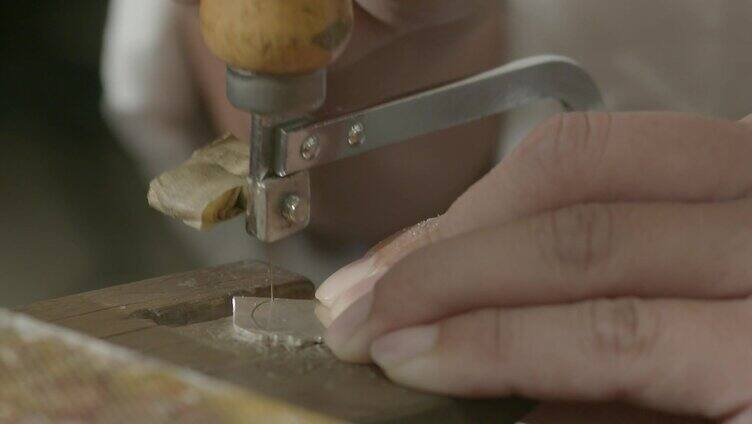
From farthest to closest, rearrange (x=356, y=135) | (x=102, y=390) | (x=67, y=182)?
(x=67, y=182), (x=356, y=135), (x=102, y=390)

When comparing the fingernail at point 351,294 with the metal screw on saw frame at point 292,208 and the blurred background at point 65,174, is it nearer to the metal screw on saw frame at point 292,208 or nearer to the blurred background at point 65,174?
the metal screw on saw frame at point 292,208

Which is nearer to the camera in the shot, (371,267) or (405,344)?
(405,344)

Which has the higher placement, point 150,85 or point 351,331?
point 150,85

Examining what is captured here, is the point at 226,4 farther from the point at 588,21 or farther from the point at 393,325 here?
the point at 588,21

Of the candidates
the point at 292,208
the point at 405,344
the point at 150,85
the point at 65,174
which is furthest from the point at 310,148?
the point at 65,174

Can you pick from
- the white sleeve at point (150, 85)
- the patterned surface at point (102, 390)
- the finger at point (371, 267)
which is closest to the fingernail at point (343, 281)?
the finger at point (371, 267)

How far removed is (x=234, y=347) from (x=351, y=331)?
0.27ft

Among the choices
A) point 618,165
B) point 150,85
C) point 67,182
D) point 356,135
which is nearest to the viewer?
point 618,165

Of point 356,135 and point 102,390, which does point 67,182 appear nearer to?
point 356,135

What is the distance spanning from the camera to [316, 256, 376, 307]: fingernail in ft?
2.34

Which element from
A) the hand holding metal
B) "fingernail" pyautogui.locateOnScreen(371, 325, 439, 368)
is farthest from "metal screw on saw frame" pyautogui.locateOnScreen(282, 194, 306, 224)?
"fingernail" pyautogui.locateOnScreen(371, 325, 439, 368)

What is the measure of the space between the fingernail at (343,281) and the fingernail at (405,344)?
0.12m

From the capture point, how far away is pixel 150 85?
1207 mm

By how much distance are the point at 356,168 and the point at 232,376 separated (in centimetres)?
54
